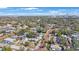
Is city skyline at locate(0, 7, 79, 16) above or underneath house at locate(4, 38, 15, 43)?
above

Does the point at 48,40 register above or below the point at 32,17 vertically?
below

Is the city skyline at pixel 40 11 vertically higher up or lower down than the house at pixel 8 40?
higher up

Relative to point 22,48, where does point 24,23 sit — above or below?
above

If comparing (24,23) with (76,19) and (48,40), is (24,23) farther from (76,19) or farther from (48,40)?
(76,19)

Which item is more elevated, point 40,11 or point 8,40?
point 40,11

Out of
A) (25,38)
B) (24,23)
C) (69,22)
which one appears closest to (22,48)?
(25,38)
